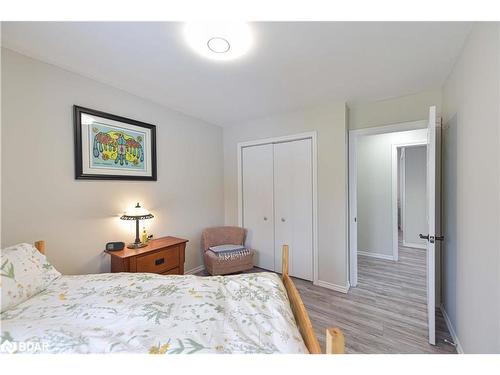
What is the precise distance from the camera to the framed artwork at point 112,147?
6.35ft

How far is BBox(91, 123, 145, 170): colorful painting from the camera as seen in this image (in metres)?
2.04

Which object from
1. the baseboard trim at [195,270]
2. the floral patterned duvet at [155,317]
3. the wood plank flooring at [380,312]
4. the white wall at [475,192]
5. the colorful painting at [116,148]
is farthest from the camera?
the baseboard trim at [195,270]

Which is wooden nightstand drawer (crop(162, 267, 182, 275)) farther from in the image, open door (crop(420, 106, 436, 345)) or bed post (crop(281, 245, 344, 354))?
open door (crop(420, 106, 436, 345))

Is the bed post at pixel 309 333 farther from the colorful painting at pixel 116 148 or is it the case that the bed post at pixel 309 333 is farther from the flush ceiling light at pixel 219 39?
the colorful painting at pixel 116 148

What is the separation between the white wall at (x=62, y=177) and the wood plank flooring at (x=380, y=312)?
2.05 meters

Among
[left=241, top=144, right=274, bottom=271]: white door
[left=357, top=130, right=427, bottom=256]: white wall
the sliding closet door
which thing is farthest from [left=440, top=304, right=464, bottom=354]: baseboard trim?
[left=241, top=144, right=274, bottom=271]: white door

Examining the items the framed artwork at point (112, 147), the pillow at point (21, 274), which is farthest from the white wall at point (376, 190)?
the pillow at point (21, 274)

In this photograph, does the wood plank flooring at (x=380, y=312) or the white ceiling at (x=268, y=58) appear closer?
the white ceiling at (x=268, y=58)

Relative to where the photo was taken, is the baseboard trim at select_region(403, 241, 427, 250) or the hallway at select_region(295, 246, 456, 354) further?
the baseboard trim at select_region(403, 241, 427, 250)

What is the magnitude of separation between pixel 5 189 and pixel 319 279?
324 centimetres

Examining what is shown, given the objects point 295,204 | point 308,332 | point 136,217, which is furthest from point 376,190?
point 136,217

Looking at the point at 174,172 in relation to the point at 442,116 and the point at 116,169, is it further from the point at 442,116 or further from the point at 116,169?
the point at 442,116

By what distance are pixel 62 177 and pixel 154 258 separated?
1104mm

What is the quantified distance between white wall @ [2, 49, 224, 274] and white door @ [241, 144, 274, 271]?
3.80 ft
